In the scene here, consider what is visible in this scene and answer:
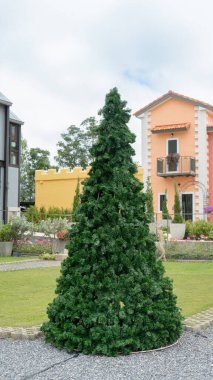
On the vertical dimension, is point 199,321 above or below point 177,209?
below

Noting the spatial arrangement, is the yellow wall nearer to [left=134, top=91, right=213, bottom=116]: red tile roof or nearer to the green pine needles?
[left=134, top=91, right=213, bottom=116]: red tile roof

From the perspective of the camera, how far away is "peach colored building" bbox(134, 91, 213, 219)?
29.8m

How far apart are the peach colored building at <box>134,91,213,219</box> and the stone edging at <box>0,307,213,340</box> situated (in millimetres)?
22311

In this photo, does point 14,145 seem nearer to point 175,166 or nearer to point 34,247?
point 175,166

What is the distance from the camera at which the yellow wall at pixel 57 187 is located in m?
34.4

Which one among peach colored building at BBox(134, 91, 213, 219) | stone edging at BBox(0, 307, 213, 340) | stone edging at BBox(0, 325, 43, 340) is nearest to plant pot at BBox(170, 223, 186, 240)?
peach colored building at BBox(134, 91, 213, 219)

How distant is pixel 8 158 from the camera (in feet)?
88.7

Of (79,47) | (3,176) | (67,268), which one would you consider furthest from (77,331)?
(3,176)

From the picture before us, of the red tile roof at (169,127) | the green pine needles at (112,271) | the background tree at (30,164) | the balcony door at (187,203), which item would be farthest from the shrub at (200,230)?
the background tree at (30,164)

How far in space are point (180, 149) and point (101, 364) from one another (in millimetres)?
26825

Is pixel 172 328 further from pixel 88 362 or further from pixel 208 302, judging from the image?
pixel 208 302

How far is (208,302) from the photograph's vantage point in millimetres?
8125

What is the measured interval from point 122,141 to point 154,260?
1383mm

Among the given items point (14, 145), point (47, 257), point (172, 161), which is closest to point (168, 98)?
point (172, 161)
